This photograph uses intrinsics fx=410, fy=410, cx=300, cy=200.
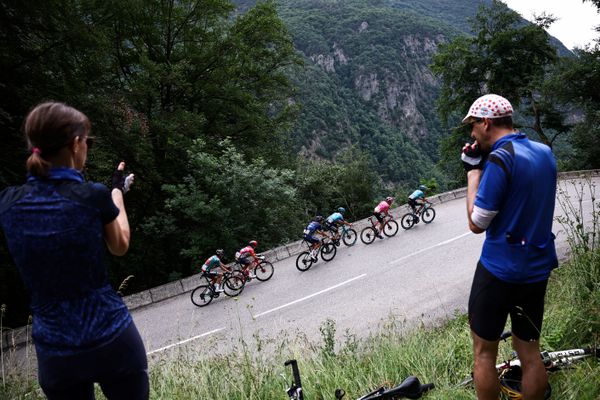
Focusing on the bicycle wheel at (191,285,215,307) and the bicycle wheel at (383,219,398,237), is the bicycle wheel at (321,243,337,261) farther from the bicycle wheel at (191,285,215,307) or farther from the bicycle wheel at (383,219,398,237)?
the bicycle wheel at (191,285,215,307)

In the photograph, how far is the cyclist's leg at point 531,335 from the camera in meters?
2.34

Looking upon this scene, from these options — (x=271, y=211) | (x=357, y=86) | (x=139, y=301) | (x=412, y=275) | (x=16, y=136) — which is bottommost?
(x=412, y=275)

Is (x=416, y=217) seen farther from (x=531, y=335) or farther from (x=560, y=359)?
(x=531, y=335)

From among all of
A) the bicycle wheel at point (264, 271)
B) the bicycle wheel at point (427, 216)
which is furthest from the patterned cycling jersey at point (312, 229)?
the bicycle wheel at point (427, 216)

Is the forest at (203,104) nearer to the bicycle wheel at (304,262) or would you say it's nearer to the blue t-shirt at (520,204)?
the bicycle wheel at (304,262)

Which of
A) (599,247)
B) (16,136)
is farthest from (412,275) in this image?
(16,136)

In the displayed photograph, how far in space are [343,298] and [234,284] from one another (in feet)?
10.6

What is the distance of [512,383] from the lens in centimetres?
288

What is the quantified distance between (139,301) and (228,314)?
308cm

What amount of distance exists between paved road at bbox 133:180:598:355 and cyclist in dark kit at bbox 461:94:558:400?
3.58 metres

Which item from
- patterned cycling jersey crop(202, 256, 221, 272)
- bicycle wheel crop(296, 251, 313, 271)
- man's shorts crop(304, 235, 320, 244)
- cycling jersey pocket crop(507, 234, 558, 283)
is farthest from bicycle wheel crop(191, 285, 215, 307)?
cycling jersey pocket crop(507, 234, 558, 283)

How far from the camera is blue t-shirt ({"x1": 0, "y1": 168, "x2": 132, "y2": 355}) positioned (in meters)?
1.72

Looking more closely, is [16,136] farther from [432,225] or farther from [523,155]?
[432,225]

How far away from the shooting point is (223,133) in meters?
20.3
